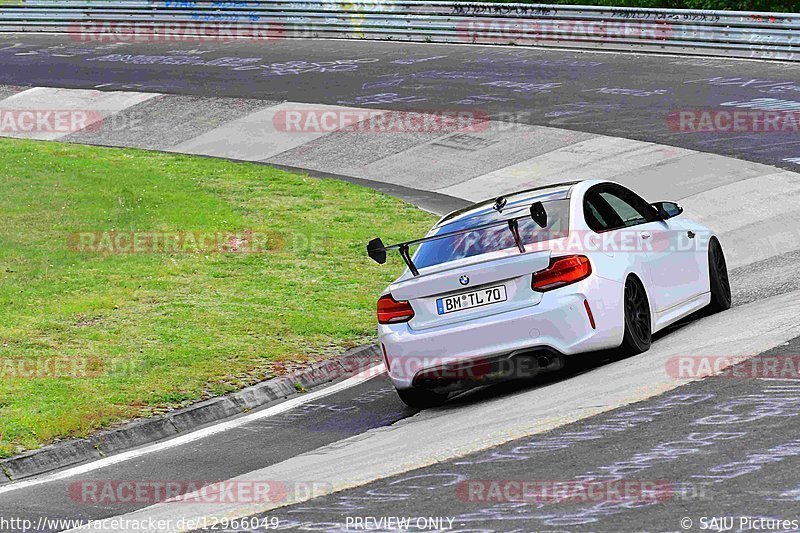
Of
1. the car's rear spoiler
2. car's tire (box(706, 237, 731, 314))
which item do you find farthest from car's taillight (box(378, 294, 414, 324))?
car's tire (box(706, 237, 731, 314))

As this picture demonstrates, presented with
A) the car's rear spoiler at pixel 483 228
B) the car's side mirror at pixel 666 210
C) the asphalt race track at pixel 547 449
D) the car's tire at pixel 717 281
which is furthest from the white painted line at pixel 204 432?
the car's tire at pixel 717 281

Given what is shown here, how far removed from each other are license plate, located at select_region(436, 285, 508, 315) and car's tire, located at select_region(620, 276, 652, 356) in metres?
0.98

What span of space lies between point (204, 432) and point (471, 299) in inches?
86.5

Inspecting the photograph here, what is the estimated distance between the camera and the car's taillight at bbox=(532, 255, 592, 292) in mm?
9078

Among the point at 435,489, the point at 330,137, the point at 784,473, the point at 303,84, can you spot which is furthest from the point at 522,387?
the point at 303,84

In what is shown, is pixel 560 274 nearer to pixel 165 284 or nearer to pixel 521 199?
pixel 521 199

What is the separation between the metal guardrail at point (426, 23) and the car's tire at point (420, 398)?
1941 cm

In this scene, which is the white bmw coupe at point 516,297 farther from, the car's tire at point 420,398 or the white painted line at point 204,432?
the white painted line at point 204,432

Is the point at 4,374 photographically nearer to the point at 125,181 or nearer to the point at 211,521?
the point at 211,521

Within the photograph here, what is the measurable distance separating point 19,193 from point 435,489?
44.8 ft

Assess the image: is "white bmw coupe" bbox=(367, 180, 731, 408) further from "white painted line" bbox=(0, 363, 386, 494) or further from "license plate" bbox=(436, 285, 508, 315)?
"white painted line" bbox=(0, 363, 386, 494)

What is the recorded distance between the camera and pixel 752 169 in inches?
719

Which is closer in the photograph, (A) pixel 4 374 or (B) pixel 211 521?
(B) pixel 211 521

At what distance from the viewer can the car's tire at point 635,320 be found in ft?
30.9
